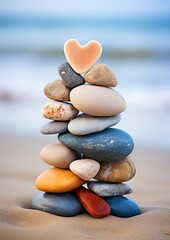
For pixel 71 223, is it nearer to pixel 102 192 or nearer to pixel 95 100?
pixel 102 192

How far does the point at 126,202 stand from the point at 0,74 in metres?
1.41

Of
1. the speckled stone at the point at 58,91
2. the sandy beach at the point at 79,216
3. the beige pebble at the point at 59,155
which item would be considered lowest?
the sandy beach at the point at 79,216

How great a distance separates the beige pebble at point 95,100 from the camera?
129cm

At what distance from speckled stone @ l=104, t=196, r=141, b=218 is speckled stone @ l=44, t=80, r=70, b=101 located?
36cm

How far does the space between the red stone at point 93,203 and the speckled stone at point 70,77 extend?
13.7 inches

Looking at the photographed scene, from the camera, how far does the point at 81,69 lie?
1.36m

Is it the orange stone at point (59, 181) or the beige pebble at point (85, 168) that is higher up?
the beige pebble at point (85, 168)

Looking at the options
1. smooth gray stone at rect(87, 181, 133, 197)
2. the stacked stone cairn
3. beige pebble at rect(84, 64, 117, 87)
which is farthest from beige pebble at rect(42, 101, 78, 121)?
smooth gray stone at rect(87, 181, 133, 197)

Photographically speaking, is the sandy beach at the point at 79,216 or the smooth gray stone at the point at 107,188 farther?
the smooth gray stone at the point at 107,188

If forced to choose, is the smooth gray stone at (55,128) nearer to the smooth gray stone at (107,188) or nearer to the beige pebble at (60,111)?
the beige pebble at (60,111)

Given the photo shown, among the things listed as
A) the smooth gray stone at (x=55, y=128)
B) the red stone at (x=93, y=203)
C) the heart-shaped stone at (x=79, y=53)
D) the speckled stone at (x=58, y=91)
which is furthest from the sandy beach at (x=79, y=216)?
the heart-shaped stone at (x=79, y=53)

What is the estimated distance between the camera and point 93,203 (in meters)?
1.31

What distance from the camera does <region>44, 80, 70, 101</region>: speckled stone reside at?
53.7 inches

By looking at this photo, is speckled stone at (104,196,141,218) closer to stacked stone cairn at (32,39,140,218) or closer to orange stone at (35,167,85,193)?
stacked stone cairn at (32,39,140,218)
